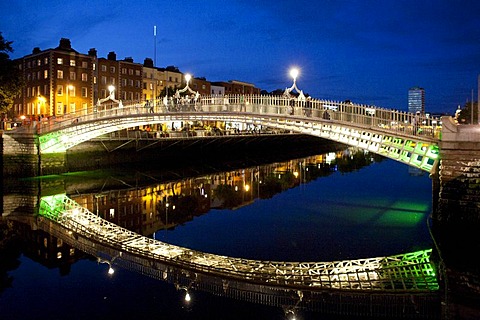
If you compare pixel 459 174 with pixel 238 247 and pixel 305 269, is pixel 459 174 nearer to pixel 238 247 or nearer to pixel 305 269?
pixel 305 269

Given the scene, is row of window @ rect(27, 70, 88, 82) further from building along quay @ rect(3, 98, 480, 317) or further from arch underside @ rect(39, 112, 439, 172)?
building along quay @ rect(3, 98, 480, 317)

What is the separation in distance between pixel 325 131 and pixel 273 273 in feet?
30.9

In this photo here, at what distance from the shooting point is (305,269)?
36.4 ft

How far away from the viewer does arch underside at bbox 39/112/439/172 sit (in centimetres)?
1641

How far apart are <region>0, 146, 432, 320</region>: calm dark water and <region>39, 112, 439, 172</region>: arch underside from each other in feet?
8.24

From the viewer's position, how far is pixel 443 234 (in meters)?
14.3

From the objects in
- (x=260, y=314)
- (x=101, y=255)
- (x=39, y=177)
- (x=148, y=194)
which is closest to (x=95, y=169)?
(x=39, y=177)

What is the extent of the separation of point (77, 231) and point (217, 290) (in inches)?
280

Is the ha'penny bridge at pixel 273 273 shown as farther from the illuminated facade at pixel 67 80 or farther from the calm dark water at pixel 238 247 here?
the illuminated facade at pixel 67 80

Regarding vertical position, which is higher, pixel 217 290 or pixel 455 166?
pixel 455 166

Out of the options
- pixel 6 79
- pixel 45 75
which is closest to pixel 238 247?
pixel 6 79

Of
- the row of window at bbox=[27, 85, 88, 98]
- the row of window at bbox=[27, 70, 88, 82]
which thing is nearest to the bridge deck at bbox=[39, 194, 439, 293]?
the row of window at bbox=[27, 85, 88, 98]

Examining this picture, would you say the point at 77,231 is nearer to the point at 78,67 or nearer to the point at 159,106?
the point at 159,106

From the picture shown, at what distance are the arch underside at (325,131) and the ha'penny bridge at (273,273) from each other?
469cm
